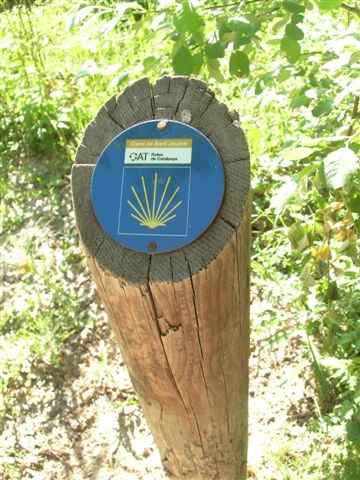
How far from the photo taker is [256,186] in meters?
3.44

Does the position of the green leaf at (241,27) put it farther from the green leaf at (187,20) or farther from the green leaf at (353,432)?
the green leaf at (353,432)

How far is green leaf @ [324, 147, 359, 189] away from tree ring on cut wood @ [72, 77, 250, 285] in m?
0.20

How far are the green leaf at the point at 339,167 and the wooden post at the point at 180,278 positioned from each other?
205mm

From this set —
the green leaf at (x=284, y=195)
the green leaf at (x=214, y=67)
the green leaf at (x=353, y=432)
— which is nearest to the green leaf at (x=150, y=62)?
the green leaf at (x=214, y=67)

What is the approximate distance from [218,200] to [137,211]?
0.64 ft

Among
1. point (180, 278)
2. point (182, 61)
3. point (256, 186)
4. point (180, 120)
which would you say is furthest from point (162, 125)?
point (256, 186)

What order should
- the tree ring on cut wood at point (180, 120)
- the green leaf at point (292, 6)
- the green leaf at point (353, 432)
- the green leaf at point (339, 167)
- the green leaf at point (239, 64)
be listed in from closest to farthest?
the green leaf at point (339, 167) < the tree ring on cut wood at point (180, 120) < the green leaf at point (292, 6) < the green leaf at point (239, 64) < the green leaf at point (353, 432)

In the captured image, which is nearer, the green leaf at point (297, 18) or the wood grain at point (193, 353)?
the wood grain at point (193, 353)

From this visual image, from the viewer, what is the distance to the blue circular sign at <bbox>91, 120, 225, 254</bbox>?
1.34 metres

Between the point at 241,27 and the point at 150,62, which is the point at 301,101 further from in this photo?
the point at 150,62

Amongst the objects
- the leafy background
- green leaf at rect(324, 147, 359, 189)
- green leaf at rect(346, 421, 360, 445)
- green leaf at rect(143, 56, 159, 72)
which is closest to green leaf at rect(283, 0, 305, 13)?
the leafy background

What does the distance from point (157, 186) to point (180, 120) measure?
17 centimetres

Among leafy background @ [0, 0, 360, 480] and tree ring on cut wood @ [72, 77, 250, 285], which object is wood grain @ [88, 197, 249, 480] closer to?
tree ring on cut wood @ [72, 77, 250, 285]

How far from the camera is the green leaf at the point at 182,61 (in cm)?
154
